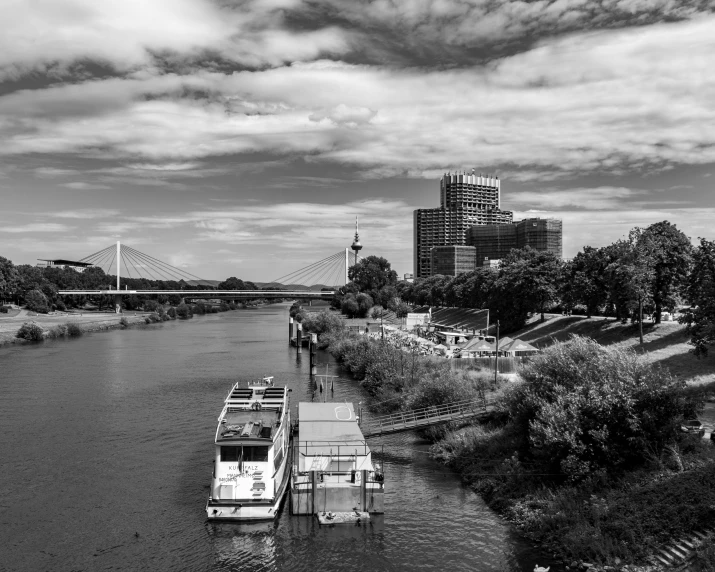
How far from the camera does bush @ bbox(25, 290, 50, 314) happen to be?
138750 millimetres

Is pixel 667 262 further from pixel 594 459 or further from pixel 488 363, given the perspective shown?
pixel 594 459

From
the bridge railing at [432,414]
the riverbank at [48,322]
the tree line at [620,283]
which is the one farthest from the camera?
the riverbank at [48,322]

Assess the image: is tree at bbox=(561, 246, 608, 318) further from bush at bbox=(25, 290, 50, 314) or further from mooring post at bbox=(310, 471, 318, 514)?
bush at bbox=(25, 290, 50, 314)

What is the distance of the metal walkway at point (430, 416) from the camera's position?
122 feet

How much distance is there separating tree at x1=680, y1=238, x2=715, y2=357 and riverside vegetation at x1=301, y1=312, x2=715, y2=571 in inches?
517

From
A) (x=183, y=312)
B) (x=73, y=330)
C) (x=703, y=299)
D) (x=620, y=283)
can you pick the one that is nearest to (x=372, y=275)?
(x=183, y=312)

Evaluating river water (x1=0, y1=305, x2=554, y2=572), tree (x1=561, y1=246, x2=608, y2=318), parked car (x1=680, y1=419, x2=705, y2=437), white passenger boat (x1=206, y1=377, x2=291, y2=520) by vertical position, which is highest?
tree (x1=561, y1=246, x2=608, y2=318)

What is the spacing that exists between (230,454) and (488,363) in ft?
101

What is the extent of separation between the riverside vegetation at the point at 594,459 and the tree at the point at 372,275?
11976cm

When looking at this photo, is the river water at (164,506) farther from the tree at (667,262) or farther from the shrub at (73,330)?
the shrub at (73,330)

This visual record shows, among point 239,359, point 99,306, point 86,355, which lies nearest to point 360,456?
point 239,359

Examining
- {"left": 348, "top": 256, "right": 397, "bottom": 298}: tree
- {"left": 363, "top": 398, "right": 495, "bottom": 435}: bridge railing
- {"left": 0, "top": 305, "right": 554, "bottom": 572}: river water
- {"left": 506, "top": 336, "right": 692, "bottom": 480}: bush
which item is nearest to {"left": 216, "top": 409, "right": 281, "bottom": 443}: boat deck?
{"left": 0, "top": 305, "right": 554, "bottom": 572}: river water

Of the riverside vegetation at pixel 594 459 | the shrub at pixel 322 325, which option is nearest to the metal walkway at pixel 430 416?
the riverside vegetation at pixel 594 459

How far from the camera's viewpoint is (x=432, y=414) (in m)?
39.2
